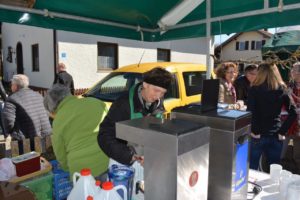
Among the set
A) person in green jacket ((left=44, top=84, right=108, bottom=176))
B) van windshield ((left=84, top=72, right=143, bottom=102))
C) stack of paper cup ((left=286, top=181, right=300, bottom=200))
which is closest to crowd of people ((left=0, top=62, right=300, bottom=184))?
person in green jacket ((left=44, top=84, right=108, bottom=176))

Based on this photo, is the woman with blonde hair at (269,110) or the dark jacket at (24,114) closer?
the woman with blonde hair at (269,110)

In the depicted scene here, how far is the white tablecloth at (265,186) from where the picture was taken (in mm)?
1627

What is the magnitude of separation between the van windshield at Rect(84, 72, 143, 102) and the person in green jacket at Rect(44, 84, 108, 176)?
9.07ft

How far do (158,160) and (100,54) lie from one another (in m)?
10.5

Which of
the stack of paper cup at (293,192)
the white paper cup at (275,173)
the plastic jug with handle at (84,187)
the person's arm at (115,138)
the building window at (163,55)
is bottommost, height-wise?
the white paper cup at (275,173)

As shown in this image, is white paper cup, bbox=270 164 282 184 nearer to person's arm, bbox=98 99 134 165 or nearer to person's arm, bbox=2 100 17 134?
person's arm, bbox=98 99 134 165

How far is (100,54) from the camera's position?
439 inches

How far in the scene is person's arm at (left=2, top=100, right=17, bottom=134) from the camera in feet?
11.9

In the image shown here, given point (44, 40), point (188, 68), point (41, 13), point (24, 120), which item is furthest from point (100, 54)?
point (41, 13)

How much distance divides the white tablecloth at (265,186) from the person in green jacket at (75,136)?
1088 millimetres

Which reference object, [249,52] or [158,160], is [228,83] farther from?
[249,52]

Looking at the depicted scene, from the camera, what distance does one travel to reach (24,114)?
3705mm

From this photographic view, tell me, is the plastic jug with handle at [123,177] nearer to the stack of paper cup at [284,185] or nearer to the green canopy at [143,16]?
the stack of paper cup at [284,185]

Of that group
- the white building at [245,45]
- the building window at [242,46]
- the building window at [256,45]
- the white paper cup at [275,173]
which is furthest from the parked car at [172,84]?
the building window at [242,46]
